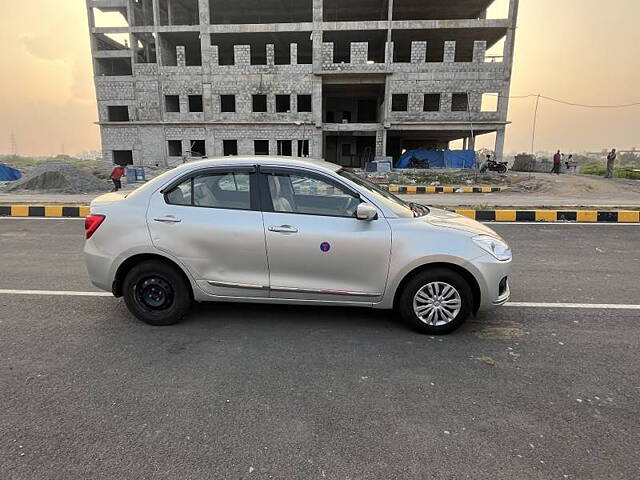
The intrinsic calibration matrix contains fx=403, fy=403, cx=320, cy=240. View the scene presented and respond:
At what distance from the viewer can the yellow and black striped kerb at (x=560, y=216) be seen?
379 inches

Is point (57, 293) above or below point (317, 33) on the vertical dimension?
below

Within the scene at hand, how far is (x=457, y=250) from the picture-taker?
3586mm

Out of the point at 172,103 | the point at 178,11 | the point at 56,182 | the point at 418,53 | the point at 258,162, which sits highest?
the point at 178,11

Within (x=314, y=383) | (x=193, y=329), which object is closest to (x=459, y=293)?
(x=314, y=383)

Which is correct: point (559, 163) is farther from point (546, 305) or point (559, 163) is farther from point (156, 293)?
point (156, 293)

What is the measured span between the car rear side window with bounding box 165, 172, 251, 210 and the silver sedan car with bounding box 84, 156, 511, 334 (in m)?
0.01

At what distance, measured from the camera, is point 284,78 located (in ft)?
108

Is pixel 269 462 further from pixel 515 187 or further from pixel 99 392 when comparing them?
pixel 515 187

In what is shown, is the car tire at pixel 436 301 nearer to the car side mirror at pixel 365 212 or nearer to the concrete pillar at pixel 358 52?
the car side mirror at pixel 365 212

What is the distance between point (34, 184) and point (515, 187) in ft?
75.7

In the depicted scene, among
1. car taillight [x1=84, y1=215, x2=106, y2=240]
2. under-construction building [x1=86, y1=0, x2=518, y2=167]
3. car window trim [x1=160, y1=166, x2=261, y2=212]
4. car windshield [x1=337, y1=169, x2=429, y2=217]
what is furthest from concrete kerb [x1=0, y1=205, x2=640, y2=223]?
under-construction building [x1=86, y1=0, x2=518, y2=167]

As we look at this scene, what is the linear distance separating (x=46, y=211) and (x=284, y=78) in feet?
84.3

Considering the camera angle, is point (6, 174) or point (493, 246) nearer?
point (493, 246)

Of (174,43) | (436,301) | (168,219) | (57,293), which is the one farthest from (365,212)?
(174,43)
